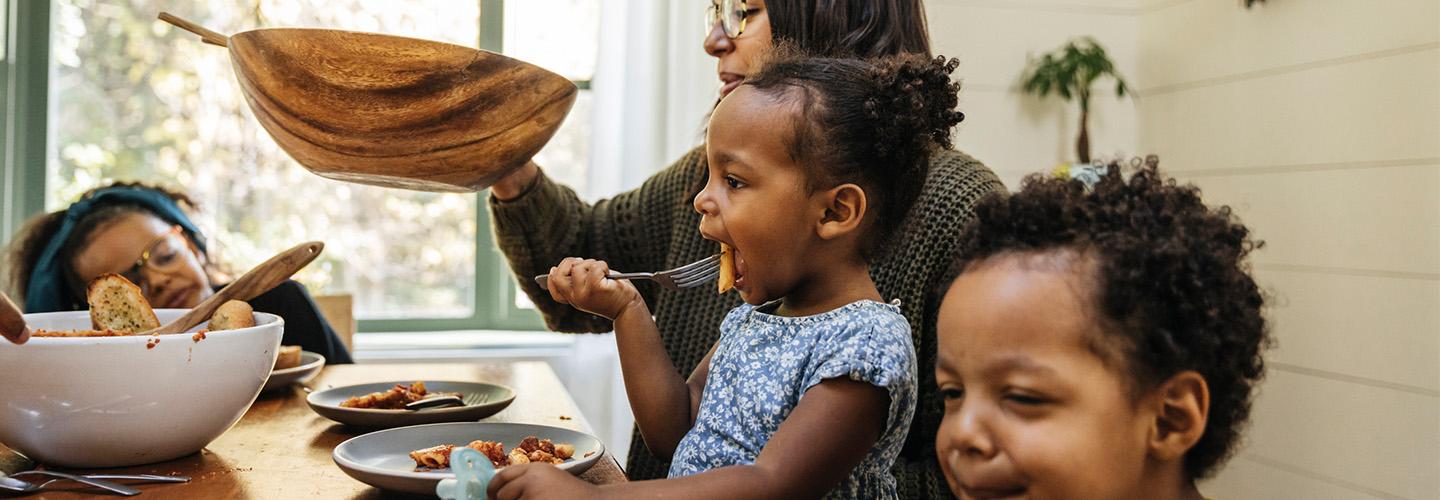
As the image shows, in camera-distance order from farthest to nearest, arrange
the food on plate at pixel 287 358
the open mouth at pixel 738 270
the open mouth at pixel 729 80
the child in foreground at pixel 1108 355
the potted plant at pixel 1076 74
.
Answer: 1. the potted plant at pixel 1076 74
2. the food on plate at pixel 287 358
3. the open mouth at pixel 729 80
4. the open mouth at pixel 738 270
5. the child in foreground at pixel 1108 355

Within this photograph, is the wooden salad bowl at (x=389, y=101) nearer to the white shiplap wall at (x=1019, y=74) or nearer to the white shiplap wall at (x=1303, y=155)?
the white shiplap wall at (x=1303, y=155)

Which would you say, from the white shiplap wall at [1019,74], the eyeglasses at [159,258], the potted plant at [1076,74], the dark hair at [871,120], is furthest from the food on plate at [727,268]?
the potted plant at [1076,74]

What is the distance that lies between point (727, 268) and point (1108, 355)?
1.44 feet

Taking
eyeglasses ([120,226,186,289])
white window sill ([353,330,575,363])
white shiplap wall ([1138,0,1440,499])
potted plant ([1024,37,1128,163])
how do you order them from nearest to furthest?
1. eyeglasses ([120,226,186,289])
2. white shiplap wall ([1138,0,1440,499])
3. potted plant ([1024,37,1128,163])
4. white window sill ([353,330,575,363])

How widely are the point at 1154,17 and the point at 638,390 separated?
2.56 m

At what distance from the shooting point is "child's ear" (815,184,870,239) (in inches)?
42.7

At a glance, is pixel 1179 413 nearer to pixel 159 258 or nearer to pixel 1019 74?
pixel 159 258

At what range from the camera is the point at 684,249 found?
1.66 metres

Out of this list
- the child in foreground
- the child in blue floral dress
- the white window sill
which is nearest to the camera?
the child in foreground

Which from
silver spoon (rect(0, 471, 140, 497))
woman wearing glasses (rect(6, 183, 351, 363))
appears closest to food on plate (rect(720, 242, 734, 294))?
silver spoon (rect(0, 471, 140, 497))

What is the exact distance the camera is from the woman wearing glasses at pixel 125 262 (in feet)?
7.07

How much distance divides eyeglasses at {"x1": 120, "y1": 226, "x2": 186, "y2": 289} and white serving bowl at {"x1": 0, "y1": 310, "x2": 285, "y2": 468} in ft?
4.04

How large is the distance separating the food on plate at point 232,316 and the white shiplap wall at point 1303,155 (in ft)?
6.41

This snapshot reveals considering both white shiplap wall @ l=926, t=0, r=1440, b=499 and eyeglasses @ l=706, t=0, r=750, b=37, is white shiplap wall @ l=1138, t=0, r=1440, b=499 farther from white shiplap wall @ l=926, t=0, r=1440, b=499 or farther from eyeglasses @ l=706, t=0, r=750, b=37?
eyeglasses @ l=706, t=0, r=750, b=37
